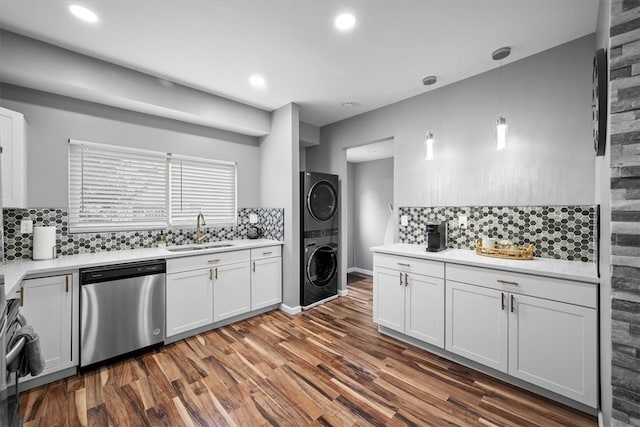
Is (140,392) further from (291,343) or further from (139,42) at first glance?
(139,42)

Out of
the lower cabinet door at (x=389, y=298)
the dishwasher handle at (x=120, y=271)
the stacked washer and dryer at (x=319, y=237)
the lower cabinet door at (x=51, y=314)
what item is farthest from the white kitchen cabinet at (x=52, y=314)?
the lower cabinet door at (x=389, y=298)

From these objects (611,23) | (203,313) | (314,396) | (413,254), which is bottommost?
(314,396)

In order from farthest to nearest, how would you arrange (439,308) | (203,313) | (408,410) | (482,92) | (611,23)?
(203,313) → (482,92) → (439,308) → (408,410) → (611,23)

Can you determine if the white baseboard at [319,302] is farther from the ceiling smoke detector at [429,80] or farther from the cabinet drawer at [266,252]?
the ceiling smoke detector at [429,80]

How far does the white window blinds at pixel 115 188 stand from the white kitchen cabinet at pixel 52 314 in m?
0.80

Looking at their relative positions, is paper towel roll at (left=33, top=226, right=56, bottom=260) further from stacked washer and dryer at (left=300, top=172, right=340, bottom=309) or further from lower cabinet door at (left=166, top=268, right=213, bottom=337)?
stacked washer and dryer at (left=300, top=172, right=340, bottom=309)

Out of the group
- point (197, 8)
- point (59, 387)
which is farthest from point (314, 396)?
point (197, 8)

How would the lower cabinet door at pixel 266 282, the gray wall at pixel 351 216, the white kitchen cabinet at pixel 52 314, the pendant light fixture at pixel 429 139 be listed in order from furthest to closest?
the gray wall at pixel 351 216 → the lower cabinet door at pixel 266 282 → the pendant light fixture at pixel 429 139 → the white kitchen cabinet at pixel 52 314

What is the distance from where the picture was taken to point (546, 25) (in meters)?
2.05

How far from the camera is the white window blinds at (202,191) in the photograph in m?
3.38

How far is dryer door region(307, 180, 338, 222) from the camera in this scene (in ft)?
12.2

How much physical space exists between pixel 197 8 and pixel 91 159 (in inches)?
77.7

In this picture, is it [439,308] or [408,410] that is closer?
[408,410]

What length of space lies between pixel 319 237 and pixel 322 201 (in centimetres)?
52
